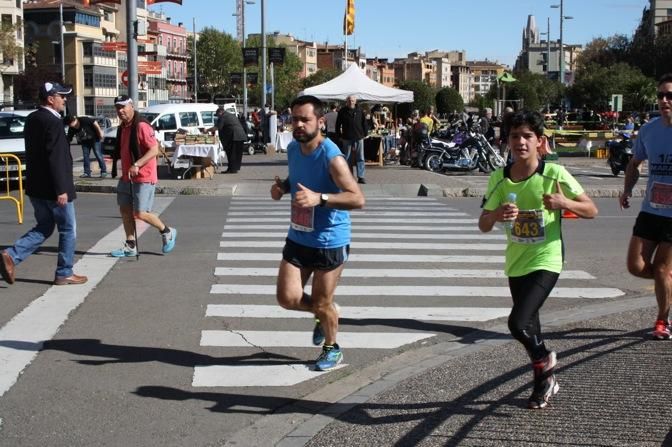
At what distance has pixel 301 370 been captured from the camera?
274 inches

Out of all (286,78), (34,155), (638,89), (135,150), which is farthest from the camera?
(286,78)

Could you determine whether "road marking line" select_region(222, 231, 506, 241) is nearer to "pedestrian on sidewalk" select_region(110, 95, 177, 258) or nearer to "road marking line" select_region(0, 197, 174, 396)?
"pedestrian on sidewalk" select_region(110, 95, 177, 258)

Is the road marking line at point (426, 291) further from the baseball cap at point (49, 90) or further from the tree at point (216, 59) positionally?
the tree at point (216, 59)

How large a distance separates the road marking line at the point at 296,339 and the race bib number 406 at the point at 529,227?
2074 mm

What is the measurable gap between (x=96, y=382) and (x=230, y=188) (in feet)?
49.2

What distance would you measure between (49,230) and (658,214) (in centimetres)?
574

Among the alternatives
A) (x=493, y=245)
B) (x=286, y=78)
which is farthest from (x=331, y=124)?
(x=286, y=78)

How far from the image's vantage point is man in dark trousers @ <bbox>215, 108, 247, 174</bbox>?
→ 2509 centimetres

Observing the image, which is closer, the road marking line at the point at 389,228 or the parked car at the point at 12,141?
the road marking line at the point at 389,228

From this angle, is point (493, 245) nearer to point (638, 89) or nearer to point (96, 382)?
point (96, 382)

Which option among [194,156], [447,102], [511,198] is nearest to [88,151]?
[194,156]

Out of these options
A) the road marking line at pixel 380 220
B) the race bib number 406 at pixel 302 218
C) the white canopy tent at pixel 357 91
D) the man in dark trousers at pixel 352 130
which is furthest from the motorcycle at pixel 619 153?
the race bib number 406 at pixel 302 218

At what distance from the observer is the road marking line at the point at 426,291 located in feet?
32.0

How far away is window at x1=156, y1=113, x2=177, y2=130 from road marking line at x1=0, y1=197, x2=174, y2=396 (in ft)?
71.6
